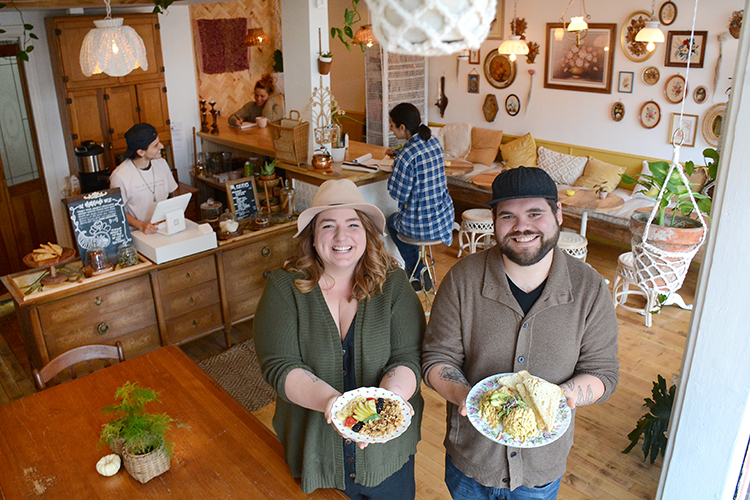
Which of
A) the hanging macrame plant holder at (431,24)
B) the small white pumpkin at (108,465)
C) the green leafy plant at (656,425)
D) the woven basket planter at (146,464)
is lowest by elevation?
the green leafy plant at (656,425)

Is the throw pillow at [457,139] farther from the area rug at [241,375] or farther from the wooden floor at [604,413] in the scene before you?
the area rug at [241,375]

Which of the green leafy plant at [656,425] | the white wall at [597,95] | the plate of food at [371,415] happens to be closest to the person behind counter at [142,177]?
the plate of food at [371,415]

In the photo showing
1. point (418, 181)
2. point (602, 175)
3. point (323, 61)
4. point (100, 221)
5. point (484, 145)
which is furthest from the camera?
point (484, 145)

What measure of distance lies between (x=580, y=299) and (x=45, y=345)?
3.33m

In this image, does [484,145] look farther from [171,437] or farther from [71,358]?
[171,437]

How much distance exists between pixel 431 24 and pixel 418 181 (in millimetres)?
3787

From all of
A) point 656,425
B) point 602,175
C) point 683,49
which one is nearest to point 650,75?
point 683,49

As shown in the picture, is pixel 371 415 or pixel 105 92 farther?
pixel 105 92

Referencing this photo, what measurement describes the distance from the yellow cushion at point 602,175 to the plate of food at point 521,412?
208 inches

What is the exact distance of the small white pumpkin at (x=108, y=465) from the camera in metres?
2.15

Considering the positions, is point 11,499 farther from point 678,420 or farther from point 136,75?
point 136,75

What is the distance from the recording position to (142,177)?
14.7 feet

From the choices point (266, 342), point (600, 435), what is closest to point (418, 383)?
point (266, 342)

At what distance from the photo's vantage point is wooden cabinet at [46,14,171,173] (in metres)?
5.45
